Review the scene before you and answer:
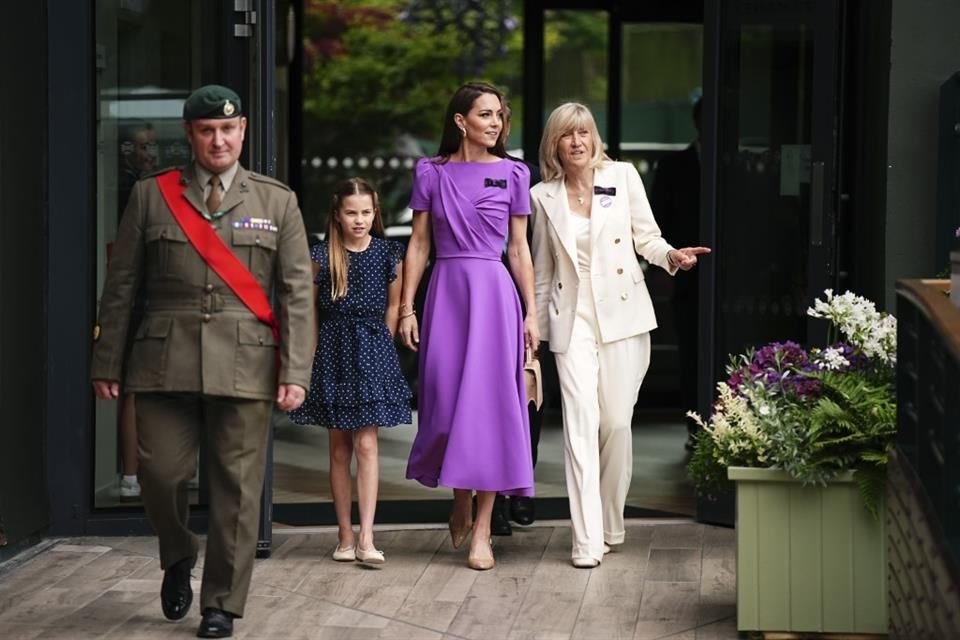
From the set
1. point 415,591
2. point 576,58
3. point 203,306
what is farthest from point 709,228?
point 576,58

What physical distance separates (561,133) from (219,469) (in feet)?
6.87

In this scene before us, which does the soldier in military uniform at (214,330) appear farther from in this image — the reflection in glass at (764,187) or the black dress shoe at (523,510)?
the reflection in glass at (764,187)

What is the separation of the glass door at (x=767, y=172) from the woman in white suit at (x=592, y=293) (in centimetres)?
69

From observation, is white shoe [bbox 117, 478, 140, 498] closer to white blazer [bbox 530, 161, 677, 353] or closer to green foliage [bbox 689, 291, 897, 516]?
white blazer [bbox 530, 161, 677, 353]

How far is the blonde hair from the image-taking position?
7164 millimetres

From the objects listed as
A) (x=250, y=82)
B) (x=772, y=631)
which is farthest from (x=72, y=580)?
(x=772, y=631)

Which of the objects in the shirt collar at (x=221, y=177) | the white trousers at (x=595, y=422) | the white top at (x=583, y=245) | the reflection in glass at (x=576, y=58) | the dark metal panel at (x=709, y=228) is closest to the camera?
the shirt collar at (x=221, y=177)

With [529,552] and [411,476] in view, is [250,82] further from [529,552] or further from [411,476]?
[529,552]

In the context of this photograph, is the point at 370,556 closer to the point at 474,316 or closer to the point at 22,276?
the point at 474,316

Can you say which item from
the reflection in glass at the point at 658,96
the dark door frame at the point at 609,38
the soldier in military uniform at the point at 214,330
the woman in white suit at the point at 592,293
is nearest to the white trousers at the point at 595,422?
the woman in white suit at the point at 592,293

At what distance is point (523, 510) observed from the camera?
7.91 metres

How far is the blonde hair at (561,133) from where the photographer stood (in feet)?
23.5

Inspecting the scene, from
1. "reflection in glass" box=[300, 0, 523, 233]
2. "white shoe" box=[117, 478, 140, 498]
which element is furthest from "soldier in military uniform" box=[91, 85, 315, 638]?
"reflection in glass" box=[300, 0, 523, 233]

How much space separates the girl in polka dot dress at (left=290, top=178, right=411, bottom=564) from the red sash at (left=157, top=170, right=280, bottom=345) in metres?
1.18
